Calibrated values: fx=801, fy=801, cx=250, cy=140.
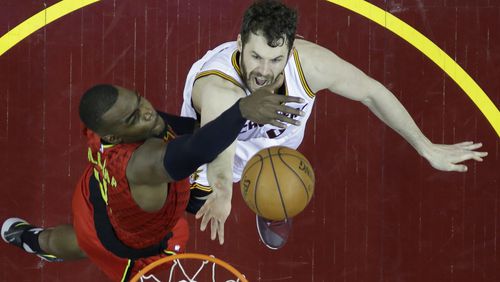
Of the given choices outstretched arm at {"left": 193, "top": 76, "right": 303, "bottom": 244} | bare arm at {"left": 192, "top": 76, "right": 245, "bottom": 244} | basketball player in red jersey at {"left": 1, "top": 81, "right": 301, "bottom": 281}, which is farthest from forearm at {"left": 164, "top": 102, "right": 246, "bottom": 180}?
bare arm at {"left": 192, "top": 76, "right": 245, "bottom": 244}

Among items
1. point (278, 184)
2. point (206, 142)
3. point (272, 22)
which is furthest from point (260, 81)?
point (206, 142)

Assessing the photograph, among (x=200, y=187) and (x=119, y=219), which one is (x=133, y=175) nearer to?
(x=119, y=219)

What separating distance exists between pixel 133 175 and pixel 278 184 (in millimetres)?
1046

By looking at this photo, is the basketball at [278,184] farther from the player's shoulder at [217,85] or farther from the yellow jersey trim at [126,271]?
the yellow jersey trim at [126,271]

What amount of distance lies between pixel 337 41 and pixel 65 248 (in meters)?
2.73

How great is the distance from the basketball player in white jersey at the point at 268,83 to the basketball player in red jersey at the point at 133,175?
28 centimetres

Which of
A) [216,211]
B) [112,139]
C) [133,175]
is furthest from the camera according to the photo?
[216,211]

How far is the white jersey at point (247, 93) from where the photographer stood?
5.21 meters

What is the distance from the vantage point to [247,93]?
518 cm

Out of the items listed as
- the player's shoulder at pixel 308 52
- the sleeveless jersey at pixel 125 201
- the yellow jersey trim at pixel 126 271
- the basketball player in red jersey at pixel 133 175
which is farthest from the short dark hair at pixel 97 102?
the player's shoulder at pixel 308 52

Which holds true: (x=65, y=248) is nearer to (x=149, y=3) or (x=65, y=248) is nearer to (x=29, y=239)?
(x=29, y=239)

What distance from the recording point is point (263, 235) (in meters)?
5.96

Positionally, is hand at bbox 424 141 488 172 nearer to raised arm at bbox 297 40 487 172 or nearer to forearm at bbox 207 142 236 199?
raised arm at bbox 297 40 487 172

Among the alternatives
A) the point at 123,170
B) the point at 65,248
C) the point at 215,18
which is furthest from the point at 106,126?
the point at 215,18
